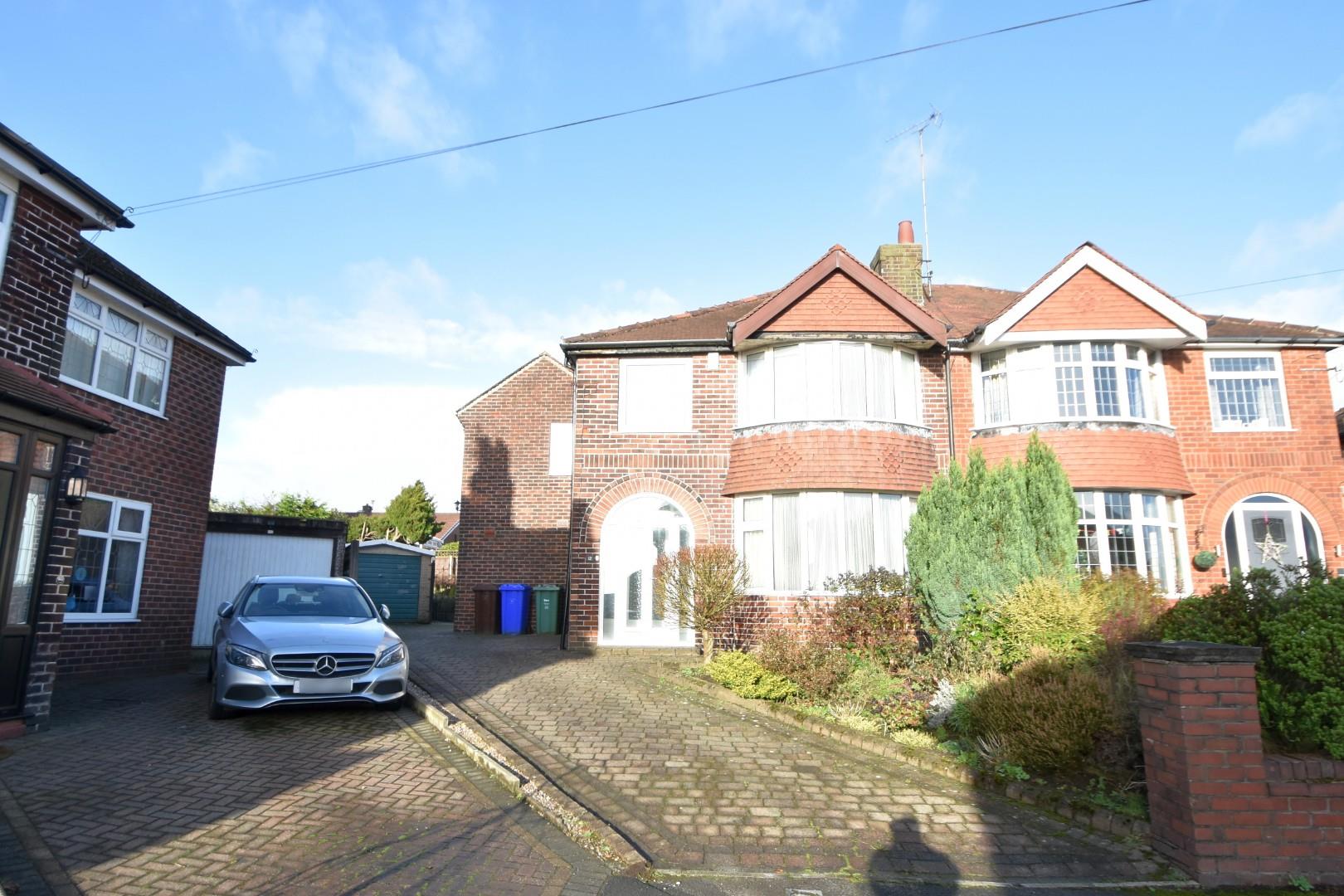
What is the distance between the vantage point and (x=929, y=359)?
48.1ft

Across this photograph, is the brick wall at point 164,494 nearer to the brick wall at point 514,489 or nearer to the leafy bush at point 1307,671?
the brick wall at point 514,489

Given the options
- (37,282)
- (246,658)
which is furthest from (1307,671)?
(37,282)

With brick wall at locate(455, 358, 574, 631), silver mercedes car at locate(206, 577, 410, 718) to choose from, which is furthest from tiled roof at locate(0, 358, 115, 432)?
brick wall at locate(455, 358, 574, 631)

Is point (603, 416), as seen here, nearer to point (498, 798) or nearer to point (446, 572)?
point (498, 798)

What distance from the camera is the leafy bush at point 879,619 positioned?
9.39 m

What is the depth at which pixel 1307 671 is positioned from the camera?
486 centimetres

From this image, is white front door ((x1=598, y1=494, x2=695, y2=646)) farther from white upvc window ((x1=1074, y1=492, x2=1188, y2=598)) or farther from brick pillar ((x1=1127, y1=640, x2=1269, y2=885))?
brick pillar ((x1=1127, y1=640, x2=1269, y2=885))

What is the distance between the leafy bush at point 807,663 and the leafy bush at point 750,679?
11 centimetres

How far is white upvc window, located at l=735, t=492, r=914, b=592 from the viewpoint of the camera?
1295 cm

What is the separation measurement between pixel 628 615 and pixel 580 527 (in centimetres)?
182

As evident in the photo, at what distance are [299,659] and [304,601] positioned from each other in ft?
5.59

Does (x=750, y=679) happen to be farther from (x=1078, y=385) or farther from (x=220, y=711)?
(x=1078, y=385)

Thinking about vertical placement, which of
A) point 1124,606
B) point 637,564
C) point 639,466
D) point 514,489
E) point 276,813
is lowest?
point 276,813

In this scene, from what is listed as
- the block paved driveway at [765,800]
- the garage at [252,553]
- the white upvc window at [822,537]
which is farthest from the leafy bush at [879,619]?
the garage at [252,553]
